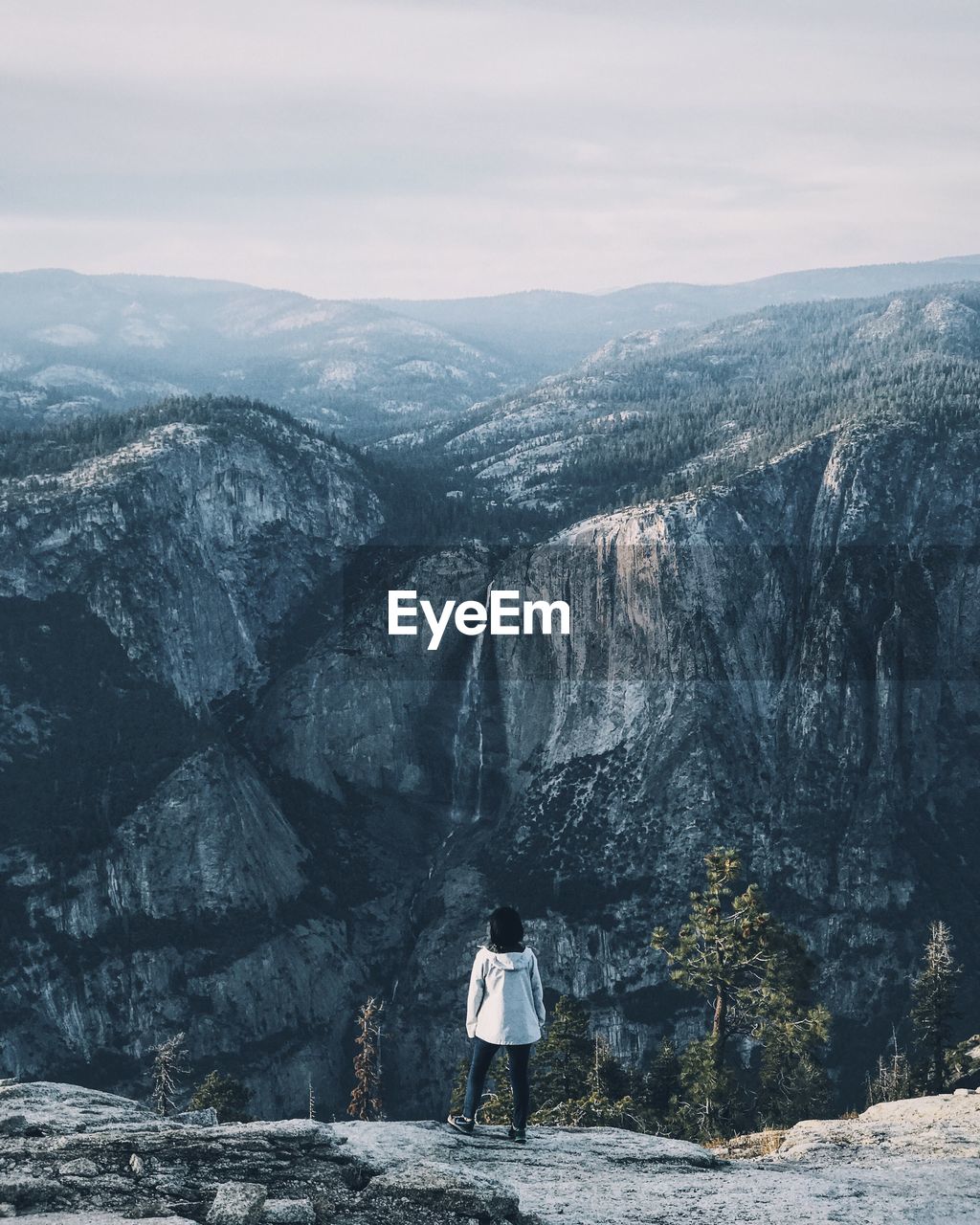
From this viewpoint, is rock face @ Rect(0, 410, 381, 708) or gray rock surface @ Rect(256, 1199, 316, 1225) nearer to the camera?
gray rock surface @ Rect(256, 1199, 316, 1225)

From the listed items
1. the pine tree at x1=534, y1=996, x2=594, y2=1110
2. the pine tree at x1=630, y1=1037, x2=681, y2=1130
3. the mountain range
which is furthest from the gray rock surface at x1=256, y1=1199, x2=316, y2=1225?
the mountain range

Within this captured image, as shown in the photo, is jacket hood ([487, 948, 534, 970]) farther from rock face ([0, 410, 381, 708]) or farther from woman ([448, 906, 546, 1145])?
rock face ([0, 410, 381, 708])

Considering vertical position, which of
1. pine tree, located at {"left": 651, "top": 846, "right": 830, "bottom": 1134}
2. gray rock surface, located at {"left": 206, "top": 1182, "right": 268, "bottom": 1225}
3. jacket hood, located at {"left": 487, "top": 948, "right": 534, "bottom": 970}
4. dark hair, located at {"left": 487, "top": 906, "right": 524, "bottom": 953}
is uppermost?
dark hair, located at {"left": 487, "top": 906, "right": 524, "bottom": 953}

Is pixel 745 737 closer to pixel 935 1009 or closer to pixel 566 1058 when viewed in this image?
pixel 935 1009

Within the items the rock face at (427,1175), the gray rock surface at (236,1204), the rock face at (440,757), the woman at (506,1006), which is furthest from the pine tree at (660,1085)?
the gray rock surface at (236,1204)

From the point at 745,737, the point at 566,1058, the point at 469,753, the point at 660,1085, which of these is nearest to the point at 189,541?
the point at 469,753

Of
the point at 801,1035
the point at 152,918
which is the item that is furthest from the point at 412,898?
the point at 801,1035

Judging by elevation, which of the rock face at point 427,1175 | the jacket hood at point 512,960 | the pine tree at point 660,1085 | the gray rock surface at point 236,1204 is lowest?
the pine tree at point 660,1085

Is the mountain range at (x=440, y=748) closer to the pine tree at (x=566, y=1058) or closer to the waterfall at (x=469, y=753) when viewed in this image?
the waterfall at (x=469, y=753)
